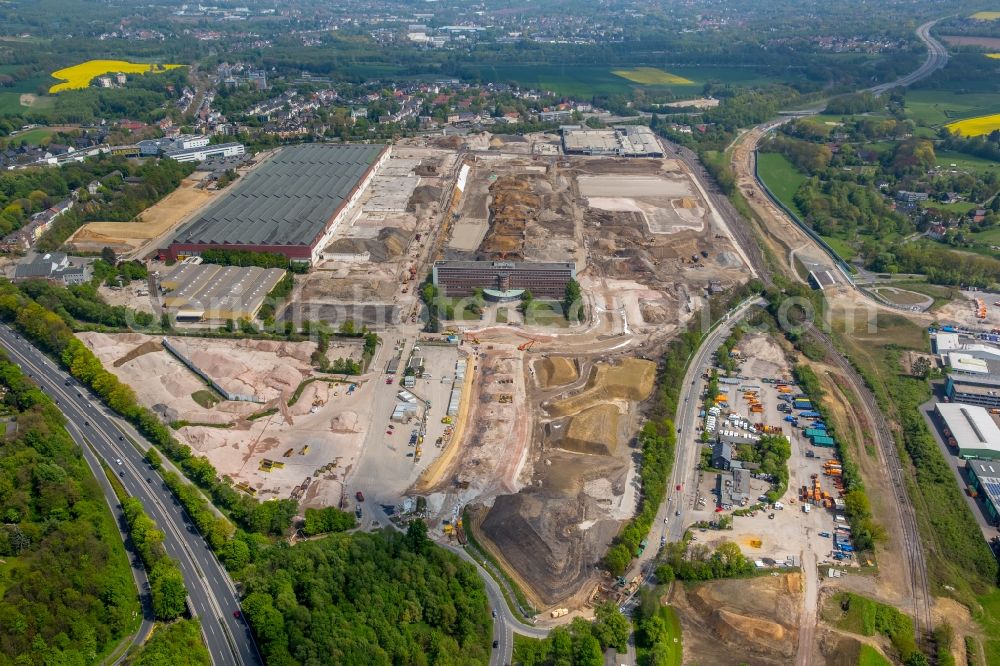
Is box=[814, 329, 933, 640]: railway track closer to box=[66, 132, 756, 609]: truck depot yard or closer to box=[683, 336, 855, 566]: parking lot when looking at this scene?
box=[683, 336, 855, 566]: parking lot

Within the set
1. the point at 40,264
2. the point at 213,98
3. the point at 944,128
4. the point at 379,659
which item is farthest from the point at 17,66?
the point at 944,128

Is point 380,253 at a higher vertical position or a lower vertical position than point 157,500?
higher

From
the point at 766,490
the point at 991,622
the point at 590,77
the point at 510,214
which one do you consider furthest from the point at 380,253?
the point at 590,77

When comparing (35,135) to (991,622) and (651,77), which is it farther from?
(991,622)

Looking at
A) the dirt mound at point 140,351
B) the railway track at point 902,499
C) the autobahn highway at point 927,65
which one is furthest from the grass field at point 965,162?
the dirt mound at point 140,351

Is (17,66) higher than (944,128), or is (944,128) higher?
(944,128)

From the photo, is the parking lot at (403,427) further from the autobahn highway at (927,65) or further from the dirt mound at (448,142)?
the autobahn highway at (927,65)

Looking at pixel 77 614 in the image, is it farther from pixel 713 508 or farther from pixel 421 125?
pixel 421 125
